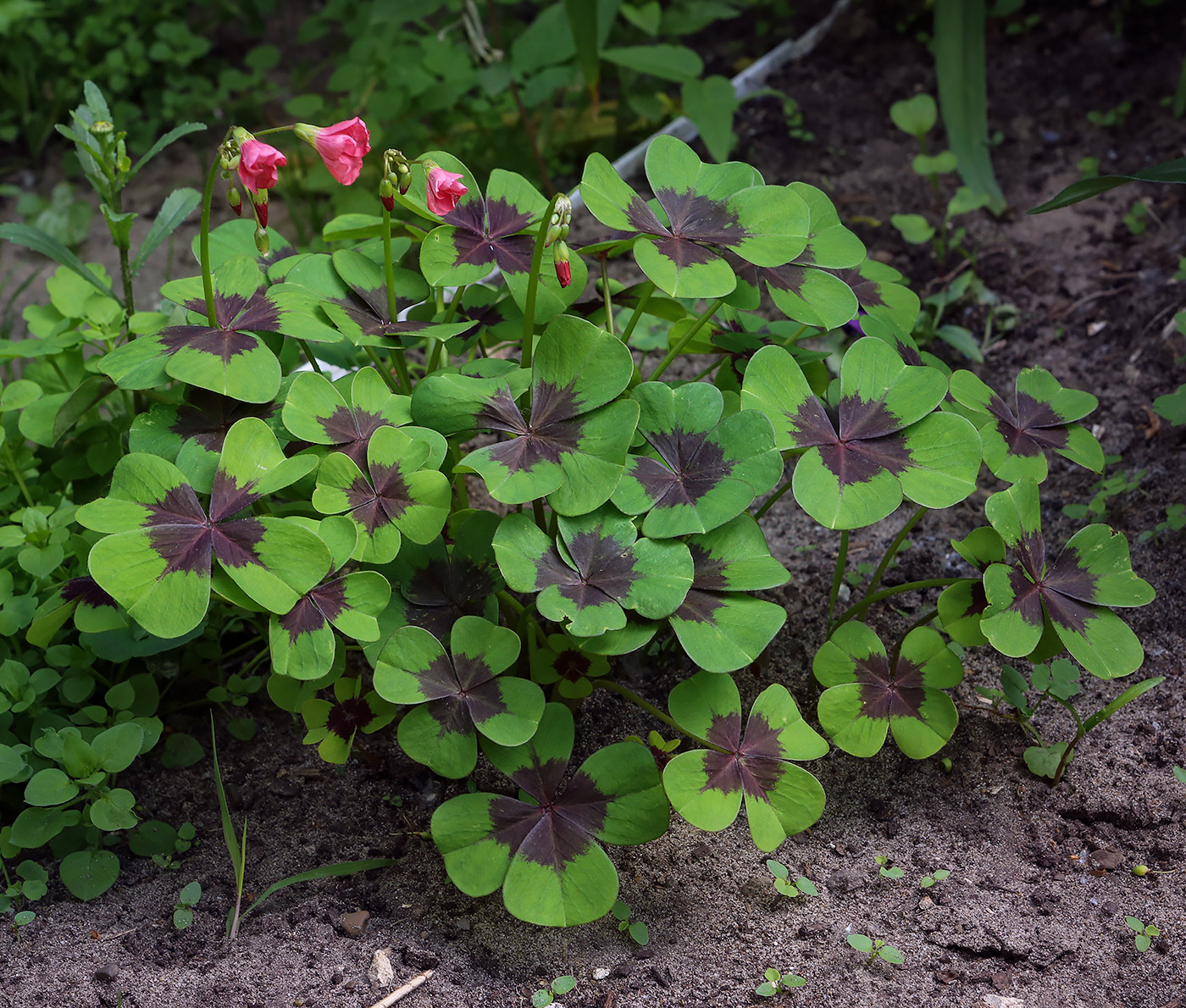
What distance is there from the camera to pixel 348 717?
4.80 feet

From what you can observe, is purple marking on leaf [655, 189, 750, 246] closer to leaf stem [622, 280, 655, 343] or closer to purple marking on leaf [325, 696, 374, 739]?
leaf stem [622, 280, 655, 343]

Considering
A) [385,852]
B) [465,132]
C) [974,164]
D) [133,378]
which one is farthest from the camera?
[465,132]

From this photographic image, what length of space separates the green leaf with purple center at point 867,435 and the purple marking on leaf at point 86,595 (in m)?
0.99

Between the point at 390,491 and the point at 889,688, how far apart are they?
80cm

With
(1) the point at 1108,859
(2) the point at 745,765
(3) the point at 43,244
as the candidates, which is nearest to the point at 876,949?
(2) the point at 745,765

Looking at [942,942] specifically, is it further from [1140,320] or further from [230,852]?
[1140,320]

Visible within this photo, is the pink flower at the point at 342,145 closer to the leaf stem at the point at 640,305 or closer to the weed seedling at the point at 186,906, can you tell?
the leaf stem at the point at 640,305

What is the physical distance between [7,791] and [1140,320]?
8.44 ft

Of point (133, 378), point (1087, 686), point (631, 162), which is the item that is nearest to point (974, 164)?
point (631, 162)

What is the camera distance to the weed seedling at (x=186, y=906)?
142 cm

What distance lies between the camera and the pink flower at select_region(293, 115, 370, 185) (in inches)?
50.9

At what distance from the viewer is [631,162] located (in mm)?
3035

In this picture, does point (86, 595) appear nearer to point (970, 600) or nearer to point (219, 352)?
point (219, 352)

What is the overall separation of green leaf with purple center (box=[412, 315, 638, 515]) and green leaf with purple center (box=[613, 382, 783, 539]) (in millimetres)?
61
